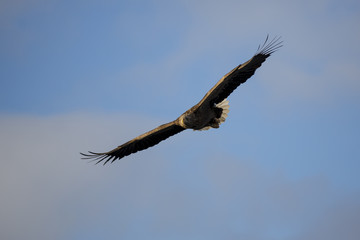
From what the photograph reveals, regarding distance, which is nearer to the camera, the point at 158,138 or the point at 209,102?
the point at 209,102

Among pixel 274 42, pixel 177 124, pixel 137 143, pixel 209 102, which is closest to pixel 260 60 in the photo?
pixel 274 42

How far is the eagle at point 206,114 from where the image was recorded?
696 inches

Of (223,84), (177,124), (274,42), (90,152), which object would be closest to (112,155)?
(90,152)

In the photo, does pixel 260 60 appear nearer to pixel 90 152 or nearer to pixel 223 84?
pixel 223 84

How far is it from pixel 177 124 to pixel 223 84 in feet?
6.29

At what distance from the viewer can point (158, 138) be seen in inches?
785

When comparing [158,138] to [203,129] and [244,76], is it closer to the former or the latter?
[203,129]

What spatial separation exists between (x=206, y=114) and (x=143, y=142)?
2273 mm

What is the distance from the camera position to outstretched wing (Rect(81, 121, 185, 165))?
19562 millimetres

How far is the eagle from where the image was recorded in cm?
1767

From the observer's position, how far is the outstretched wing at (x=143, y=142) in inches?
770

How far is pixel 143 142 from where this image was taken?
20.0 metres

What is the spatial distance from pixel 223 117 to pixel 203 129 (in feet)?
2.15

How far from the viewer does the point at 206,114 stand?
1862 cm
